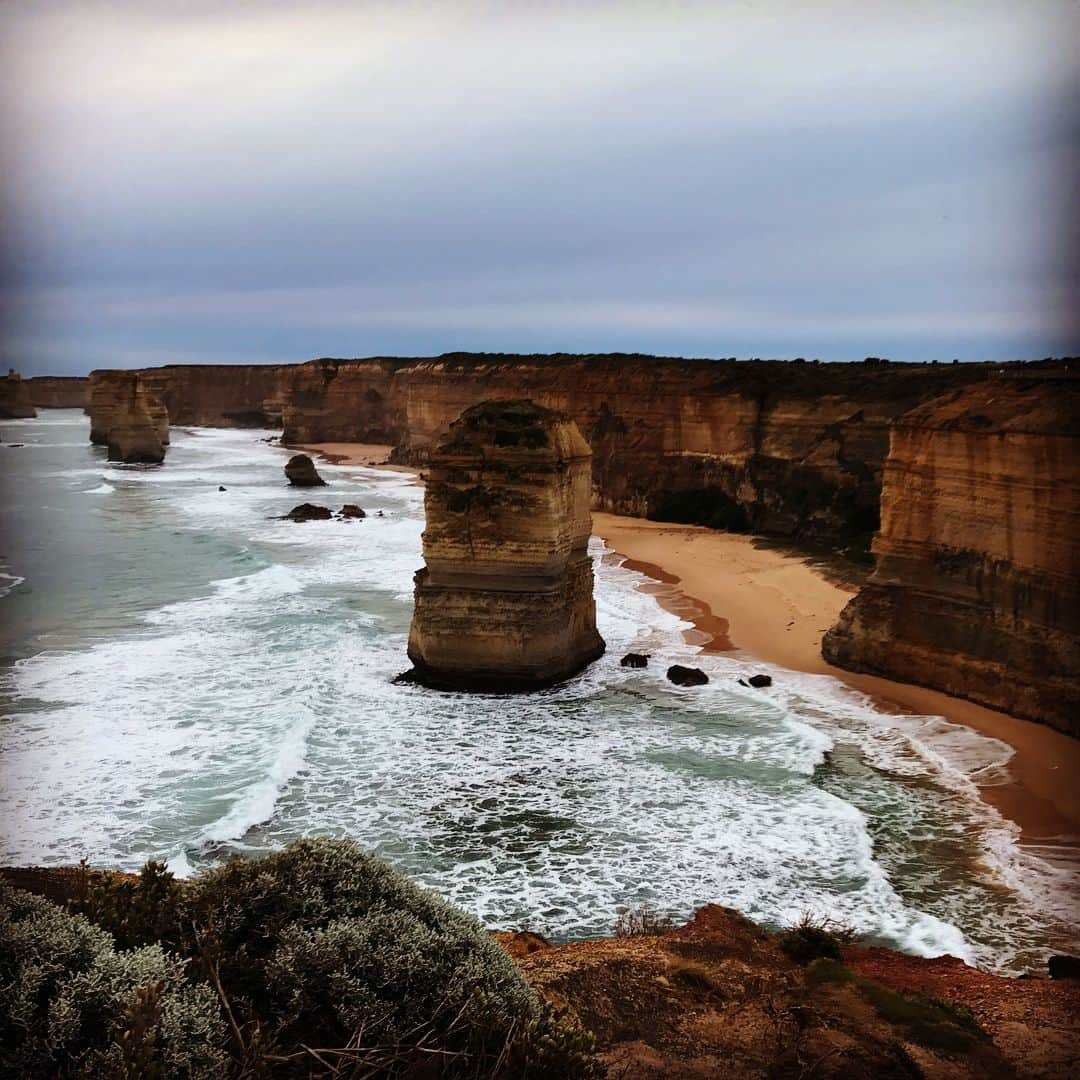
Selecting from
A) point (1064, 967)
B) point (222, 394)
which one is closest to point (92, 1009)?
point (1064, 967)

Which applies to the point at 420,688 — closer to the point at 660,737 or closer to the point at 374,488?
the point at 660,737

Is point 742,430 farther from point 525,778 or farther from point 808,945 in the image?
point 808,945

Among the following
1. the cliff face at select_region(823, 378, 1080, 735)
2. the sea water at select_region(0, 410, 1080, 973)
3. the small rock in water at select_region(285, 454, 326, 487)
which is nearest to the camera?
the sea water at select_region(0, 410, 1080, 973)

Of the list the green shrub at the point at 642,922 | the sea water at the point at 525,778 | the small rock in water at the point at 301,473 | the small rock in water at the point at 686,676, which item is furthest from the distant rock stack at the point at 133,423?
the green shrub at the point at 642,922

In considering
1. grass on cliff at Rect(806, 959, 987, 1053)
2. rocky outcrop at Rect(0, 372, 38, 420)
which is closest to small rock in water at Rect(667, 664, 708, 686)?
grass on cliff at Rect(806, 959, 987, 1053)

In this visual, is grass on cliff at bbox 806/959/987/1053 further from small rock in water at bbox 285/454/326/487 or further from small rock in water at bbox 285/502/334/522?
small rock in water at bbox 285/454/326/487

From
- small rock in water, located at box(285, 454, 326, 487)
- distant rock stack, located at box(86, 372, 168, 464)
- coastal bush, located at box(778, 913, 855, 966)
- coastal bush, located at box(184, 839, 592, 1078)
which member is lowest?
coastal bush, located at box(778, 913, 855, 966)

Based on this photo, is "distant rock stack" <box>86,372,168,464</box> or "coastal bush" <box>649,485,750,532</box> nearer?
"coastal bush" <box>649,485,750,532</box>
